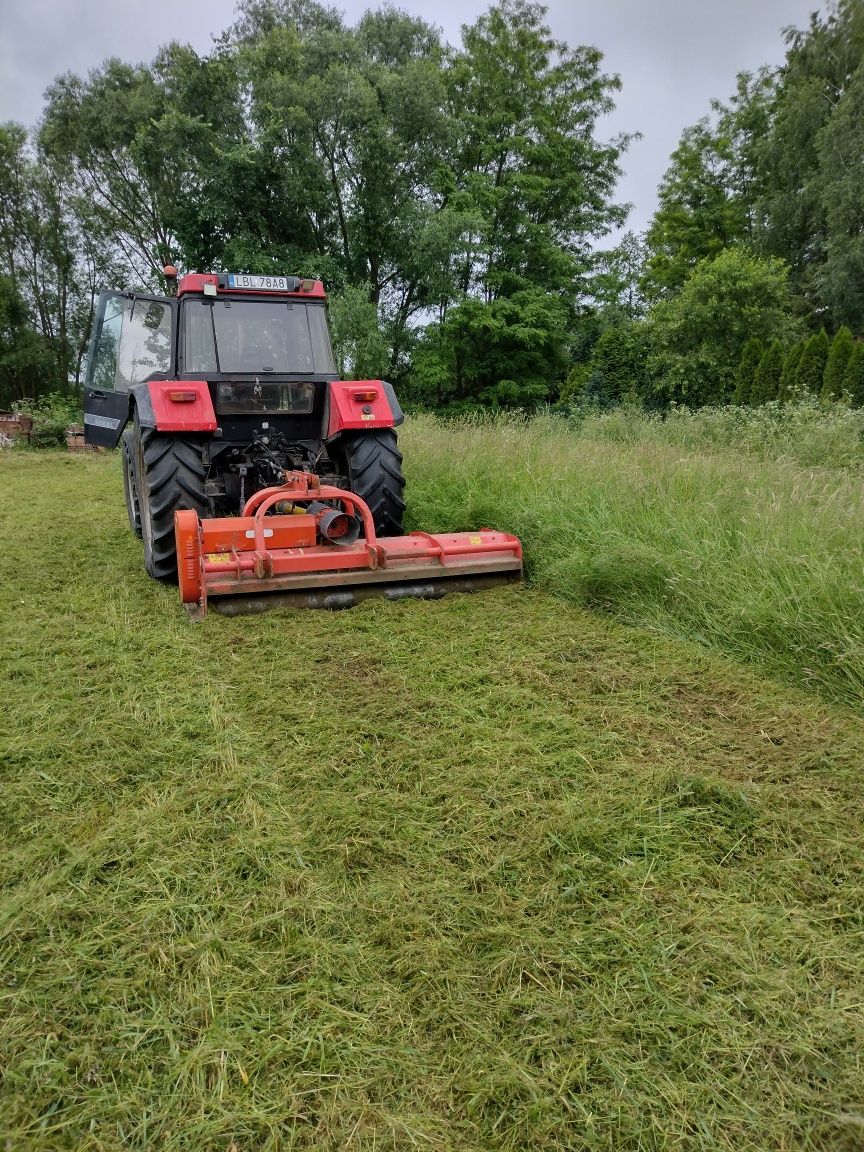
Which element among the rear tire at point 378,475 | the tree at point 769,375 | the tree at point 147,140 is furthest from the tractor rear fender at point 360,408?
the tree at point 147,140

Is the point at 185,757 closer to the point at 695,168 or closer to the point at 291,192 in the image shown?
the point at 291,192

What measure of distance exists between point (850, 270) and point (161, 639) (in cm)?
1961

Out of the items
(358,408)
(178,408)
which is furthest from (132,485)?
(358,408)

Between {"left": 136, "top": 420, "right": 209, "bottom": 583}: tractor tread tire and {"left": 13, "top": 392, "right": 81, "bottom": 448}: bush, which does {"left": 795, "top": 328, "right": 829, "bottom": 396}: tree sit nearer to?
{"left": 136, "top": 420, "right": 209, "bottom": 583}: tractor tread tire

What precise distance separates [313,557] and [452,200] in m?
17.3

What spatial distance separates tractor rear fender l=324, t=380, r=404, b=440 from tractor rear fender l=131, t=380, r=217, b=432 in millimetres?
836

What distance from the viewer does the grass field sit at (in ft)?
4.74

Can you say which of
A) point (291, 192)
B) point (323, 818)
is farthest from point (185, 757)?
point (291, 192)

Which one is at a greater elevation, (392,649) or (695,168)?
(695,168)

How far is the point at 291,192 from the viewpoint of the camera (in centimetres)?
1717

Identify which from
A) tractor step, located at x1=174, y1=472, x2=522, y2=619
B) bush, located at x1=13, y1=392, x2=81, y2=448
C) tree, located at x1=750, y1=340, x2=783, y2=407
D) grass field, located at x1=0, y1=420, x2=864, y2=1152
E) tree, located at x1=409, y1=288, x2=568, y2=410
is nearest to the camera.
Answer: grass field, located at x1=0, y1=420, x2=864, y2=1152

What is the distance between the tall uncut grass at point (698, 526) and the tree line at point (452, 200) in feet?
27.7

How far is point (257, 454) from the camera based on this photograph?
5.34 m

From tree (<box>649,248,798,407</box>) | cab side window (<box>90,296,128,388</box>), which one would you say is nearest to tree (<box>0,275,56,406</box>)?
tree (<box>649,248,798,407</box>)
